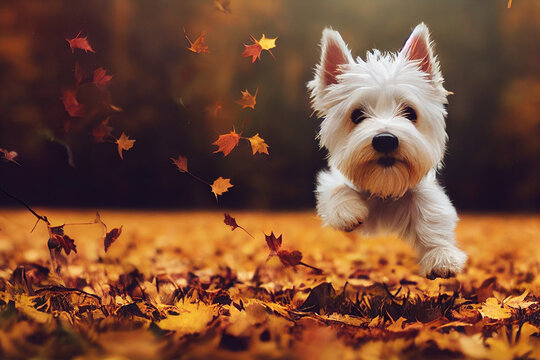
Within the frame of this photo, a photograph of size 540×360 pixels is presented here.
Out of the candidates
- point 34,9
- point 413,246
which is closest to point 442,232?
point 413,246

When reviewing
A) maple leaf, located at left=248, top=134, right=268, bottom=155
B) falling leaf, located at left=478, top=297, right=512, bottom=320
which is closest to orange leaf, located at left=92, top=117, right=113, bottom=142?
maple leaf, located at left=248, top=134, right=268, bottom=155

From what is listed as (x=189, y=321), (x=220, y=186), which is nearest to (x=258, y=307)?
(x=189, y=321)

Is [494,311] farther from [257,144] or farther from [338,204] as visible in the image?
[257,144]

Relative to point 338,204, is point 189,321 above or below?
below

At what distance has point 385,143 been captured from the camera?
1980 mm

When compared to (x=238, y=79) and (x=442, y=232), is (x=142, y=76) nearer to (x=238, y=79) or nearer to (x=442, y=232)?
(x=238, y=79)

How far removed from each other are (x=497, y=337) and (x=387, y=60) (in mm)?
1192

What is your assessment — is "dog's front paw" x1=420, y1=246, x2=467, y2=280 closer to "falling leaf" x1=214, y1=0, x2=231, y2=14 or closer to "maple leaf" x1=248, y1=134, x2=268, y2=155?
"maple leaf" x1=248, y1=134, x2=268, y2=155

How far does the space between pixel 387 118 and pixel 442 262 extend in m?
0.59

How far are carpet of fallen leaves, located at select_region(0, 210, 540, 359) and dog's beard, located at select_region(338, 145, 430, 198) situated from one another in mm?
581

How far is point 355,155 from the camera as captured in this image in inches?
80.3

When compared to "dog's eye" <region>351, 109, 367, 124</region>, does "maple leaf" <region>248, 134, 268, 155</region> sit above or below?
below

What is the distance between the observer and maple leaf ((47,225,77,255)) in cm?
239

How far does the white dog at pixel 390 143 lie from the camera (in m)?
2.01
